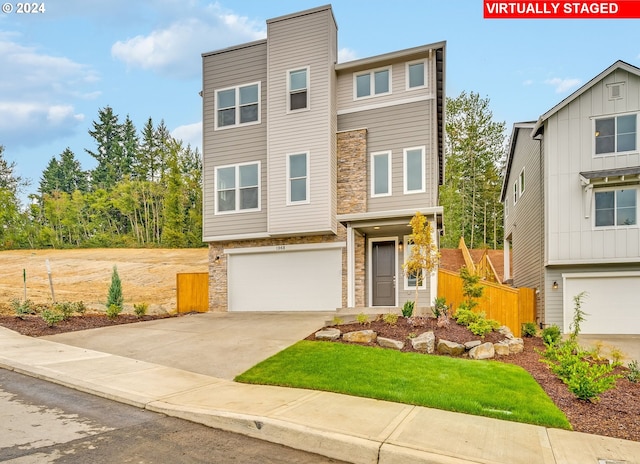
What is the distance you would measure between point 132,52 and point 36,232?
3547 centimetres

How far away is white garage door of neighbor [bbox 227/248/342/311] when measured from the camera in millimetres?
15125

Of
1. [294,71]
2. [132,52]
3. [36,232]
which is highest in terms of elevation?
[132,52]

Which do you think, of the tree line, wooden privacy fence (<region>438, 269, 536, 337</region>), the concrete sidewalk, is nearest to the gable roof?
wooden privacy fence (<region>438, 269, 536, 337</region>)

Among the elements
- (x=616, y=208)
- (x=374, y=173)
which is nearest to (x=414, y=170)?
(x=374, y=173)

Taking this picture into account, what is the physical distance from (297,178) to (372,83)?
4234 mm

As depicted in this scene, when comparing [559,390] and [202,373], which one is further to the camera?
Result: [202,373]

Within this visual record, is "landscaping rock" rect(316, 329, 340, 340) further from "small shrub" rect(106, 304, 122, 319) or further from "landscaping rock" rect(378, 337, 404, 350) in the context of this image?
"small shrub" rect(106, 304, 122, 319)

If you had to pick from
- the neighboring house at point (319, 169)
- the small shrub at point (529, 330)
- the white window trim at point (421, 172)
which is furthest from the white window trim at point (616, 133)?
the small shrub at point (529, 330)

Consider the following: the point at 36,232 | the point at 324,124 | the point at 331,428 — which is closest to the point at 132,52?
the point at 324,124

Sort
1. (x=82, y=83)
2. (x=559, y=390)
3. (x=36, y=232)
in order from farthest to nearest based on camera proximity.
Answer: (x=36, y=232) < (x=82, y=83) < (x=559, y=390)

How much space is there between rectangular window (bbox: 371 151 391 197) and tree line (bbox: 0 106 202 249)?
106 ft

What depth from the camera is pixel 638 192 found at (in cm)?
1410

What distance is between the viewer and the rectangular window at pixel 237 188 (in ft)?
53.0

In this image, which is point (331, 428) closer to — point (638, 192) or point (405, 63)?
point (405, 63)
